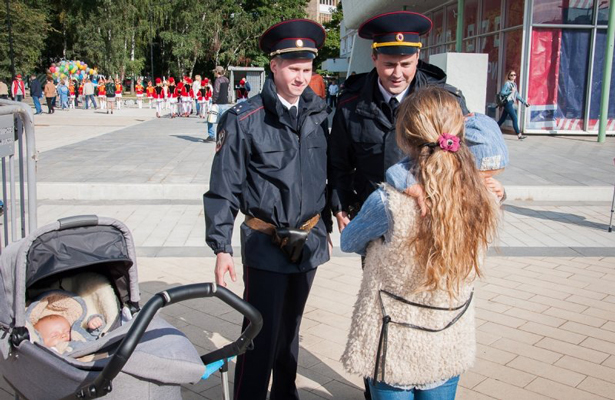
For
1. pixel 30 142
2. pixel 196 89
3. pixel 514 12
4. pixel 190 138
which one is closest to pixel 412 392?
pixel 30 142

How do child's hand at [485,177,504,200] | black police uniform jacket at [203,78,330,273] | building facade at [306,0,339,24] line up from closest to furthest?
child's hand at [485,177,504,200] → black police uniform jacket at [203,78,330,273] → building facade at [306,0,339,24]

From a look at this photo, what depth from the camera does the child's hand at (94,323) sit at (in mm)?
2998

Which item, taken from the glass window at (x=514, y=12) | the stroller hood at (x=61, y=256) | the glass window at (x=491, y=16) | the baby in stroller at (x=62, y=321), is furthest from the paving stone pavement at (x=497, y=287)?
the glass window at (x=491, y=16)

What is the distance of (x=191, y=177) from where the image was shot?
998cm

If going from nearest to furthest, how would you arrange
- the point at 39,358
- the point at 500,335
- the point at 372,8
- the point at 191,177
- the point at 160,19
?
1. the point at 39,358
2. the point at 500,335
3. the point at 191,177
4. the point at 372,8
5. the point at 160,19

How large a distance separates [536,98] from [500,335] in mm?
14366

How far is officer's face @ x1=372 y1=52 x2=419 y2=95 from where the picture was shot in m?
3.12

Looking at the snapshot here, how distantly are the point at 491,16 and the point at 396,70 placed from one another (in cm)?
1864

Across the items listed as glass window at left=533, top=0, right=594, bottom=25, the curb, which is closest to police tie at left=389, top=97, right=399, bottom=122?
the curb

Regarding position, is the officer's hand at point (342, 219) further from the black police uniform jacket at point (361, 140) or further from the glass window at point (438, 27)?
Result: the glass window at point (438, 27)

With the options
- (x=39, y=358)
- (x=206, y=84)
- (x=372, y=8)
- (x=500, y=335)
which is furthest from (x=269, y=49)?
(x=372, y=8)

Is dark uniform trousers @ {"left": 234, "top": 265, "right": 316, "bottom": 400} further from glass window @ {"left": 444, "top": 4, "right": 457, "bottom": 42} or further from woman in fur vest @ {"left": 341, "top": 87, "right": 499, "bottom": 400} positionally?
glass window @ {"left": 444, "top": 4, "right": 457, "bottom": 42}

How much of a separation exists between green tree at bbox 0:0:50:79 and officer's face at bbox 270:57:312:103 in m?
46.0

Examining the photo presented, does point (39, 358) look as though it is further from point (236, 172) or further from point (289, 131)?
point (289, 131)
